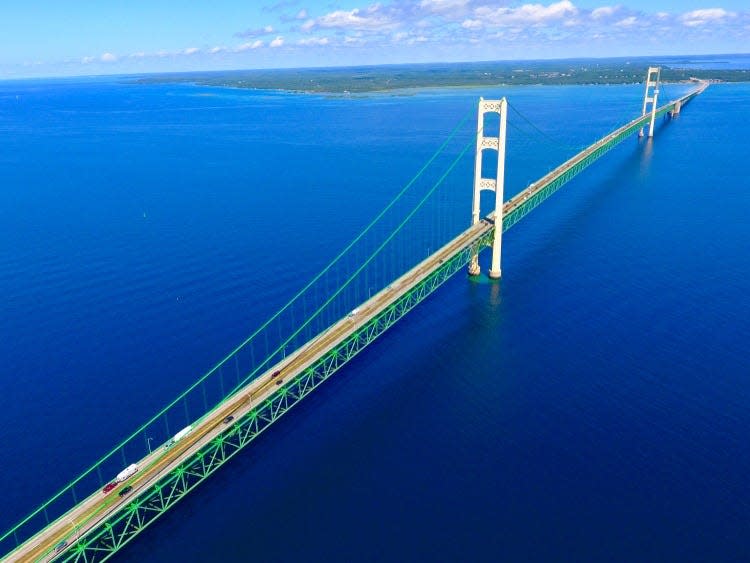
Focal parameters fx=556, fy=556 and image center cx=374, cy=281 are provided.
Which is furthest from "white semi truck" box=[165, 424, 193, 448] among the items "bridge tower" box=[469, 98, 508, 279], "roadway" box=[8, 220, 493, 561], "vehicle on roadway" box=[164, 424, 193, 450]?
"bridge tower" box=[469, 98, 508, 279]

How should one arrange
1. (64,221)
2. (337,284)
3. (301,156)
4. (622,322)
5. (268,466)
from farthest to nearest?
(301,156) → (64,221) → (337,284) → (622,322) → (268,466)

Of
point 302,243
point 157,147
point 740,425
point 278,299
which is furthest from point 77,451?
point 157,147

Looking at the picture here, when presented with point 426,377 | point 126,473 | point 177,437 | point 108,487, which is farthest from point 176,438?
point 426,377

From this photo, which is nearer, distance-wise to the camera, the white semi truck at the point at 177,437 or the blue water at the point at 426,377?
the blue water at the point at 426,377

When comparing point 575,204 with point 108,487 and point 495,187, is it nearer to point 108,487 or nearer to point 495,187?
point 495,187

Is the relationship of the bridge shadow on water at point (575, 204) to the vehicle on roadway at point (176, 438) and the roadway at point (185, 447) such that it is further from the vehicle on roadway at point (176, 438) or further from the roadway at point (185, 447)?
the vehicle on roadway at point (176, 438)

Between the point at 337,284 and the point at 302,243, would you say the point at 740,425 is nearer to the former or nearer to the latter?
the point at 337,284

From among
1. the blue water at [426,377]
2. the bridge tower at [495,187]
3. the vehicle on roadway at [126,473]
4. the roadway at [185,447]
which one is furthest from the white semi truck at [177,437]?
the bridge tower at [495,187]

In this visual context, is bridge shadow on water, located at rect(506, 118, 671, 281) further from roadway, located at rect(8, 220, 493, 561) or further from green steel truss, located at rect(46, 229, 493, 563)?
green steel truss, located at rect(46, 229, 493, 563)
